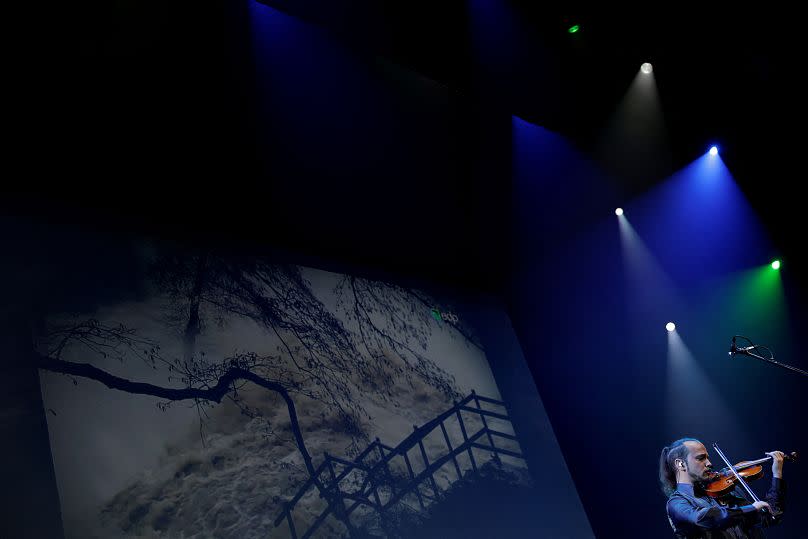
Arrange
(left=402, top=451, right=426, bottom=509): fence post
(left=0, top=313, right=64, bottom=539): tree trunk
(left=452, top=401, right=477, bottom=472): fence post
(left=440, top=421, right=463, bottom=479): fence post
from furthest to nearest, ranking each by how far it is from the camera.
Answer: (left=452, top=401, right=477, bottom=472): fence post
(left=440, top=421, right=463, bottom=479): fence post
(left=402, top=451, right=426, bottom=509): fence post
(left=0, top=313, right=64, bottom=539): tree trunk

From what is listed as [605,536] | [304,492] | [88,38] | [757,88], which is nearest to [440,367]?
[304,492]

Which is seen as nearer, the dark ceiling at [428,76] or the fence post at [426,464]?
the dark ceiling at [428,76]

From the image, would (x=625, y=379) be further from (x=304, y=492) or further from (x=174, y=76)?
(x=174, y=76)

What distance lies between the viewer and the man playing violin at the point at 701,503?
7.29 ft

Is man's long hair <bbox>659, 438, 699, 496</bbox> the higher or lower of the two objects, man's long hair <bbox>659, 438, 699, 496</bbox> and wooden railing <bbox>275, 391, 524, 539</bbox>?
the lower

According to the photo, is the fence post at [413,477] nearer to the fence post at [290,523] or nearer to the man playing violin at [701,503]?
the fence post at [290,523]

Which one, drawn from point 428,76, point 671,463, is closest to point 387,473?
point 671,463

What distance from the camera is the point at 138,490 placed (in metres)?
2.50

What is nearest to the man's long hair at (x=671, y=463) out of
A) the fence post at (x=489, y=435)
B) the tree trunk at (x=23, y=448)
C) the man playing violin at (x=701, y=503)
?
the man playing violin at (x=701, y=503)

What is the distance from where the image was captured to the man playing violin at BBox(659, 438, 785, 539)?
87.4 inches

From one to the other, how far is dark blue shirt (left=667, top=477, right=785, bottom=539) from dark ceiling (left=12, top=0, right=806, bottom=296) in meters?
2.68

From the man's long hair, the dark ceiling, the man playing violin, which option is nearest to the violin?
the man playing violin

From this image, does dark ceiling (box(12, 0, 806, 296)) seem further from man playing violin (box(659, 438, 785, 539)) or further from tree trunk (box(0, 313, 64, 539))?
man playing violin (box(659, 438, 785, 539))

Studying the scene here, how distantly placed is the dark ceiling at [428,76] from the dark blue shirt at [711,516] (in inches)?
105
